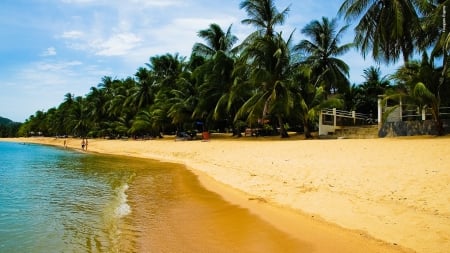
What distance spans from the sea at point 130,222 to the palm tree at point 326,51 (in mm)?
21676

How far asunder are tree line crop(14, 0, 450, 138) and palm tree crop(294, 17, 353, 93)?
0.28 ft

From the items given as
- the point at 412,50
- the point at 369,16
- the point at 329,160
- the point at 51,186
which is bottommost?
the point at 51,186

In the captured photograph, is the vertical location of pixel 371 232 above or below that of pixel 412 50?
below

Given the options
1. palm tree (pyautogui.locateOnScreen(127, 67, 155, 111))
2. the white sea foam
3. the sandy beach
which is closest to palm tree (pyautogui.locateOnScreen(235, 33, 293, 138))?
the sandy beach

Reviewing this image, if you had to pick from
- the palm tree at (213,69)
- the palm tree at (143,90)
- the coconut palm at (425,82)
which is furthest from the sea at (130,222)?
the palm tree at (143,90)

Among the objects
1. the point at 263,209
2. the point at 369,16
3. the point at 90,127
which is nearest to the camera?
the point at 263,209

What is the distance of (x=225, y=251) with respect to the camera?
18.3 ft

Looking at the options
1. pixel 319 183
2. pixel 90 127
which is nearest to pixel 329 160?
pixel 319 183

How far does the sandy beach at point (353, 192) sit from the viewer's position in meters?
5.68

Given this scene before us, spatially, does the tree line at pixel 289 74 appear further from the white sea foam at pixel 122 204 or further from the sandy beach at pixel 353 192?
the white sea foam at pixel 122 204

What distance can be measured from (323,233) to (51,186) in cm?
1092

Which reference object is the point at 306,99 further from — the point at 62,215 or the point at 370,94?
the point at 62,215

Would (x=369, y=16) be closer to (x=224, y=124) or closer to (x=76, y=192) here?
(x=76, y=192)

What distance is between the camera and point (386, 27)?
20.4 m
